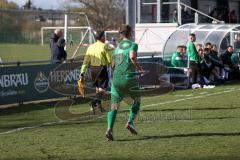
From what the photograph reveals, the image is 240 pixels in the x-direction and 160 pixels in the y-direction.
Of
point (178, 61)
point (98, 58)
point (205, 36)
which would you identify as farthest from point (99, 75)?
point (205, 36)

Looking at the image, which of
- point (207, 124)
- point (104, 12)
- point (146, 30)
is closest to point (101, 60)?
point (207, 124)

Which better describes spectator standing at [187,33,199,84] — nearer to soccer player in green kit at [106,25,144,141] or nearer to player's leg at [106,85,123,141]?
soccer player in green kit at [106,25,144,141]

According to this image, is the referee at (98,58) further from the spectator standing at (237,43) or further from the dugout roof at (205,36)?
the spectator standing at (237,43)

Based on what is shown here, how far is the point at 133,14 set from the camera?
1839cm

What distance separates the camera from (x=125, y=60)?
992cm

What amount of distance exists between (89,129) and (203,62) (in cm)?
1047

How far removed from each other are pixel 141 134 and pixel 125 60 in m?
1.44

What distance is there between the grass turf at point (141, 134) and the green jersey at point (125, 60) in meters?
1.14

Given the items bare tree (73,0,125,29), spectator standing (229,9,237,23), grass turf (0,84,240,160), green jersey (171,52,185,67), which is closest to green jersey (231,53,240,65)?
green jersey (171,52,185,67)

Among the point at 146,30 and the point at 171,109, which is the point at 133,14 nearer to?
the point at 171,109

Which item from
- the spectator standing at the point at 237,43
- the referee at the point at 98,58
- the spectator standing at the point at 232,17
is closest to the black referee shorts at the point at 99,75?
the referee at the point at 98,58

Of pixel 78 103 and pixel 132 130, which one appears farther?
pixel 78 103

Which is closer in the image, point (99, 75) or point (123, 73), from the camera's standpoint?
point (123, 73)

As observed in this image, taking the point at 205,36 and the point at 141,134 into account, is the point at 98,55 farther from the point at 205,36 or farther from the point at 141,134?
the point at 205,36
